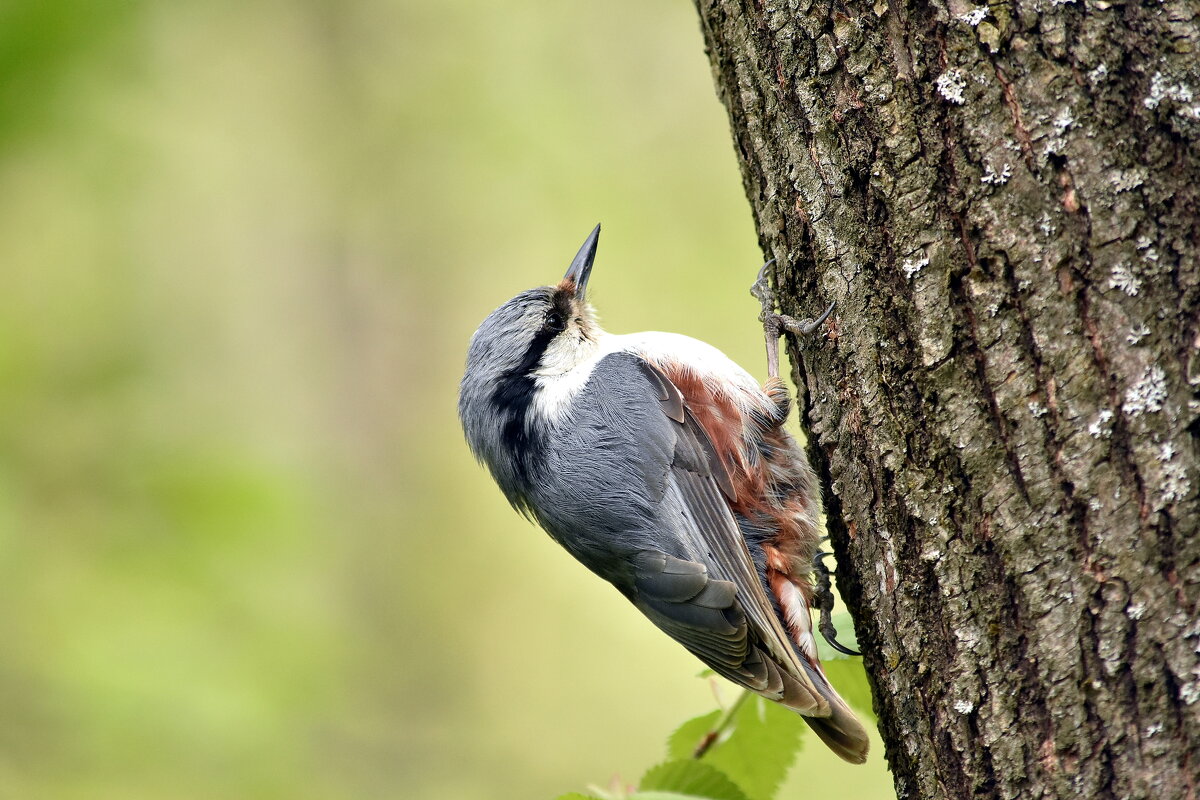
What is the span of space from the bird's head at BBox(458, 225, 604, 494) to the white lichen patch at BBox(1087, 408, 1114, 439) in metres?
1.70

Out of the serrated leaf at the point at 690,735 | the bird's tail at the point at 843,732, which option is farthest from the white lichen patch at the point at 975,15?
the bird's tail at the point at 843,732

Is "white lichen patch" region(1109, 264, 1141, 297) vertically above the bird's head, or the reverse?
the bird's head

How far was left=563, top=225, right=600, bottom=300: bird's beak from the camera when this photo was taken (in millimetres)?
3488

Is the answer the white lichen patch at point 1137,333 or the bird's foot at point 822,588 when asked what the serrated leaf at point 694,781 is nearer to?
the bird's foot at point 822,588

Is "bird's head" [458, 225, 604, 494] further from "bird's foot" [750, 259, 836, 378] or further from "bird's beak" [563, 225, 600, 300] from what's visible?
"bird's foot" [750, 259, 836, 378]

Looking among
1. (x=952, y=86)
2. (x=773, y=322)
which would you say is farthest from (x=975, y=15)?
(x=773, y=322)

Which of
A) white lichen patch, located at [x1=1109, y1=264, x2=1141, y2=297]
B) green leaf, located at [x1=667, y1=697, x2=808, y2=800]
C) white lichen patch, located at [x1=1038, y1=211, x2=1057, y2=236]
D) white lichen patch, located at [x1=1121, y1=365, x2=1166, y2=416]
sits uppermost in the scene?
white lichen patch, located at [x1=1038, y1=211, x2=1057, y2=236]

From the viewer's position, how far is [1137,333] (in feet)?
4.97

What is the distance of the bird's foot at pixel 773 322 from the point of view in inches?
81.8

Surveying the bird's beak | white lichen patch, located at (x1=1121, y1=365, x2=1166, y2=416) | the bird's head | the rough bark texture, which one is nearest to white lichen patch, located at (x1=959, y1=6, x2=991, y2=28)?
the rough bark texture

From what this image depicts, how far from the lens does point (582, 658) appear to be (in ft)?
23.1

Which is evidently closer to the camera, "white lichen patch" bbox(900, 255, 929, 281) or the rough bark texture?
the rough bark texture

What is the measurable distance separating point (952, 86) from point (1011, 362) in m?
0.49

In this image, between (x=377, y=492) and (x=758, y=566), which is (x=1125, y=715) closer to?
(x=758, y=566)
